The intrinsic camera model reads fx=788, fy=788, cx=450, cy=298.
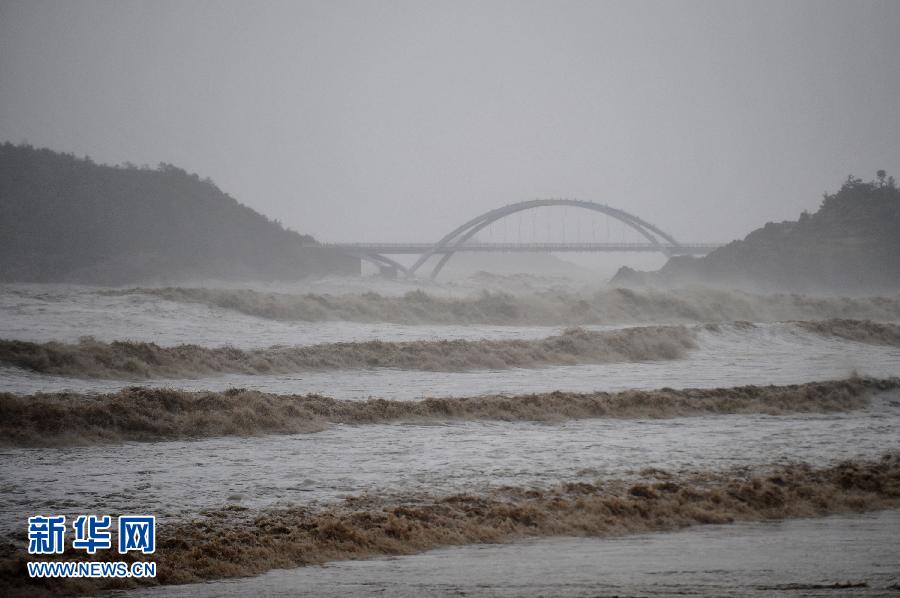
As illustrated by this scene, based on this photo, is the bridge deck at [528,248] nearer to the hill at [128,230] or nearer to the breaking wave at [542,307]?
the hill at [128,230]

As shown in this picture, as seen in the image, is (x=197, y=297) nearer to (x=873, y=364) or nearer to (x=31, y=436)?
(x=31, y=436)

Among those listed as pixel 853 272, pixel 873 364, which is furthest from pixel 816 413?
pixel 853 272

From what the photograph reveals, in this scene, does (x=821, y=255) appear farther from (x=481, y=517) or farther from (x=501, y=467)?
(x=481, y=517)

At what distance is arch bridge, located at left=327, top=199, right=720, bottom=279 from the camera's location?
77000mm

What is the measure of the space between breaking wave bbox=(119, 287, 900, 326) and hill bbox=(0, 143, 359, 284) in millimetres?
28651

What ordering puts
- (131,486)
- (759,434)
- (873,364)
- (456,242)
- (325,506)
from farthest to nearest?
(456,242) < (873,364) < (759,434) < (131,486) < (325,506)

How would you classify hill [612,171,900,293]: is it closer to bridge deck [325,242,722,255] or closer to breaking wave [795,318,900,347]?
bridge deck [325,242,722,255]

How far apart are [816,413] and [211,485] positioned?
10523 millimetres

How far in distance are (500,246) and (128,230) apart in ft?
113

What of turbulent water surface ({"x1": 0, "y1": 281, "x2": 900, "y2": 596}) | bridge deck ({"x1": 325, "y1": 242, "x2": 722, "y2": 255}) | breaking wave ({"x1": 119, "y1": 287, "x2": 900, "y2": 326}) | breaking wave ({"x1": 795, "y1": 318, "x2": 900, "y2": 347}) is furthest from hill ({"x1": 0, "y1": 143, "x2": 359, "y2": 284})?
breaking wave ({"x1": 795, "y1": 318, "x2": 900, "y2": 347})

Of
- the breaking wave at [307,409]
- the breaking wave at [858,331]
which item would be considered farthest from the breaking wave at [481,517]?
the breaking wave at [858,331]

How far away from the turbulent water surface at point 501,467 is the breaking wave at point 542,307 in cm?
1094

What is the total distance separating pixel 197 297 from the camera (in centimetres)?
3212

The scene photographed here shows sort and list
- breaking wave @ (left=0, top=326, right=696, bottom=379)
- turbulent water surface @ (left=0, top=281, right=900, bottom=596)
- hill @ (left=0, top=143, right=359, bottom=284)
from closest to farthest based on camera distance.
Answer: turbulent water surface @ (left=0, top=281, right=900, bottom=596)
breaking wave @ (left=0, top=326, right=696, bottom=379)
hill @ (left=0, top=143, right=359, bottom=284)
